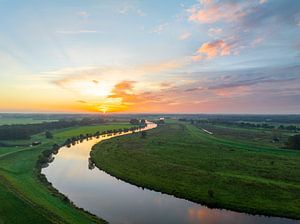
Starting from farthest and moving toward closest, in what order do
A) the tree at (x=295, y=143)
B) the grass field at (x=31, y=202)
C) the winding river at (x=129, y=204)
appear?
the tree at (x=295, y=143) → the winding river at (x=129, y=204) → the grass field at (x=31, y=202)

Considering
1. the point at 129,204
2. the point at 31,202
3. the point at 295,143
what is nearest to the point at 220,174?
the point at 129,204

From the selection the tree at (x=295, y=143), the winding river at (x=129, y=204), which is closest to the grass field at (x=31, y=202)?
the winding river at (x=129, y=204)

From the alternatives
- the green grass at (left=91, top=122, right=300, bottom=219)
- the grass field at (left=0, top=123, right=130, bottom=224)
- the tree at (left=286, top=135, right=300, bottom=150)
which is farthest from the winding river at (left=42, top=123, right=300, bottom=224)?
the tree at (left=286, top=135, right=300, bottom=150)

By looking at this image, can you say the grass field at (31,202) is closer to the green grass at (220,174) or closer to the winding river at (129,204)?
the winding river at (129,204)

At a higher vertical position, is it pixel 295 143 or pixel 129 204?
pixel 295 143

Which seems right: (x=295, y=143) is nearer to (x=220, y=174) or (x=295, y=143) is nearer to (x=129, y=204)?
(x=220, y=174)

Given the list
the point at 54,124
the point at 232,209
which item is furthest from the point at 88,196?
the point at 54,124

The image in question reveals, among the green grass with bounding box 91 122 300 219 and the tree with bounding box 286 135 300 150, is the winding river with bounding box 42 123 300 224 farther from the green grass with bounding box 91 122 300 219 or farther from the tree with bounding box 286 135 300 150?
the tree with bounding box 286 135 300 150
